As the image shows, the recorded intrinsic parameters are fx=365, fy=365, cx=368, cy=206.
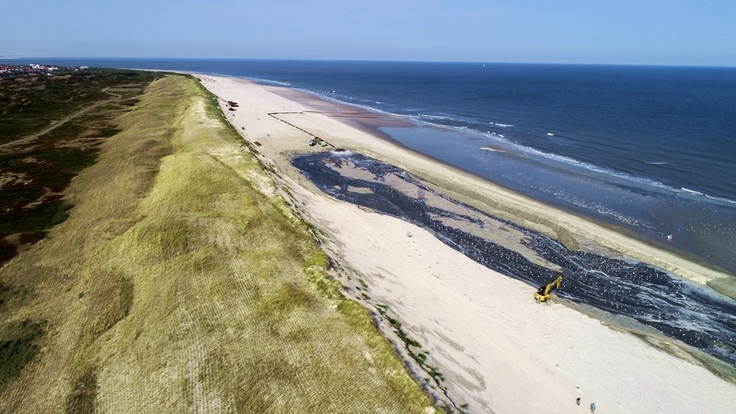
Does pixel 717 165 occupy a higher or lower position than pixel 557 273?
higher

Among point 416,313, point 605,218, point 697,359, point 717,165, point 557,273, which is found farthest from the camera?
point 717,165

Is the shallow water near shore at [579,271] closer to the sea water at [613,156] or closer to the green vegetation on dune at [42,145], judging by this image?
the sea water at [613,156]

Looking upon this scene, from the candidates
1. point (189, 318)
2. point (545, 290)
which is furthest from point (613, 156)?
point (189, 318)

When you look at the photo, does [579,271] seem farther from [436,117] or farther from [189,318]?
[436,117]

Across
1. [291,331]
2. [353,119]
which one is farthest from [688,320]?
[353,119]

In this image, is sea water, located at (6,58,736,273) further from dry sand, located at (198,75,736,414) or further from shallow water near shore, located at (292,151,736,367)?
shallow water near shore, located at (292,151,736,367)

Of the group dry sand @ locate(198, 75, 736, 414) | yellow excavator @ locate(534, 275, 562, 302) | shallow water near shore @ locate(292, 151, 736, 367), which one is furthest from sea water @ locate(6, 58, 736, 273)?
yellow excavator @ locate(534, 275, 562, 302)

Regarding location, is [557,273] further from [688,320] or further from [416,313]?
[416,313]
